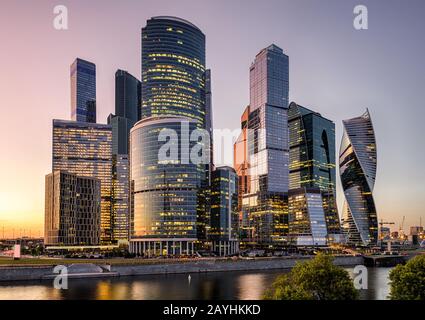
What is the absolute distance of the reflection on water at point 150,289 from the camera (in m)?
83.9

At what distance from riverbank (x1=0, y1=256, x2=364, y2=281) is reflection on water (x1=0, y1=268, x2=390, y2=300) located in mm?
5100

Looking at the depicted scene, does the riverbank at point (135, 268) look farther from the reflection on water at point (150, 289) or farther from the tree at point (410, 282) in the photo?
the tree at point (410, 282)

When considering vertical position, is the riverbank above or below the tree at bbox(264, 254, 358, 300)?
below

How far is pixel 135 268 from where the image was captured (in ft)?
413

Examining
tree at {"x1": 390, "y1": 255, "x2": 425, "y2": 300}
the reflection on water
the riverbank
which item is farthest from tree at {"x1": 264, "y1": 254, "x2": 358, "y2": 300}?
the riverbank

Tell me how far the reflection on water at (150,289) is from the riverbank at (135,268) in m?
5.10

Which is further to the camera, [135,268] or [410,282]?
[135,268]

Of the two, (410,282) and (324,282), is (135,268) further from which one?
(410,282)

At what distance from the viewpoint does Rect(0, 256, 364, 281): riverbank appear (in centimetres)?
10862

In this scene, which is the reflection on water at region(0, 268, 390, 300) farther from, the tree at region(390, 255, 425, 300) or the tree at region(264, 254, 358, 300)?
the tree at region(264, 254, 358, 300)

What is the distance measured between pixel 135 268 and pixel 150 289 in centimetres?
3219

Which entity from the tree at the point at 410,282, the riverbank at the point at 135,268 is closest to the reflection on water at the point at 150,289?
the riverbank at the point at 135,268

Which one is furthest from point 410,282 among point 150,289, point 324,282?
point 150,289
